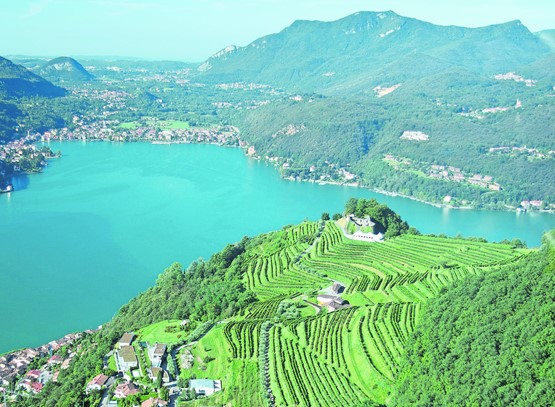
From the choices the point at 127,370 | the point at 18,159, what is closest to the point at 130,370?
the point at 127,370

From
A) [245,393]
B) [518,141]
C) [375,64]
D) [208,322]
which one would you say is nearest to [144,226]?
[208,322]

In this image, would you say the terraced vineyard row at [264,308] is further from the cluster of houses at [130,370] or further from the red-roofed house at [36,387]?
the red-roofed house at [36,387]

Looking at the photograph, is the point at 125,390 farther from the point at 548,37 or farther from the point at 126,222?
the point at 548,37

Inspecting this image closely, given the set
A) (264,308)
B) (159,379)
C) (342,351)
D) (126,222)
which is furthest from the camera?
(126,222)

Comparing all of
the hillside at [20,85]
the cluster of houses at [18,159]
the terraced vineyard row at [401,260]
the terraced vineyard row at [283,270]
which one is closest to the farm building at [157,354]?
the terraced vineyard row at [283,270]

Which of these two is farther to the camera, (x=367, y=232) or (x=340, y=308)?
(x=367, y=232)

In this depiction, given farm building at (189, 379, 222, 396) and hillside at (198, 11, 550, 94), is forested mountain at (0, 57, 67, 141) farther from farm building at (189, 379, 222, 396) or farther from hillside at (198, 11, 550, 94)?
farm building at (189, 379, 222, 396)
